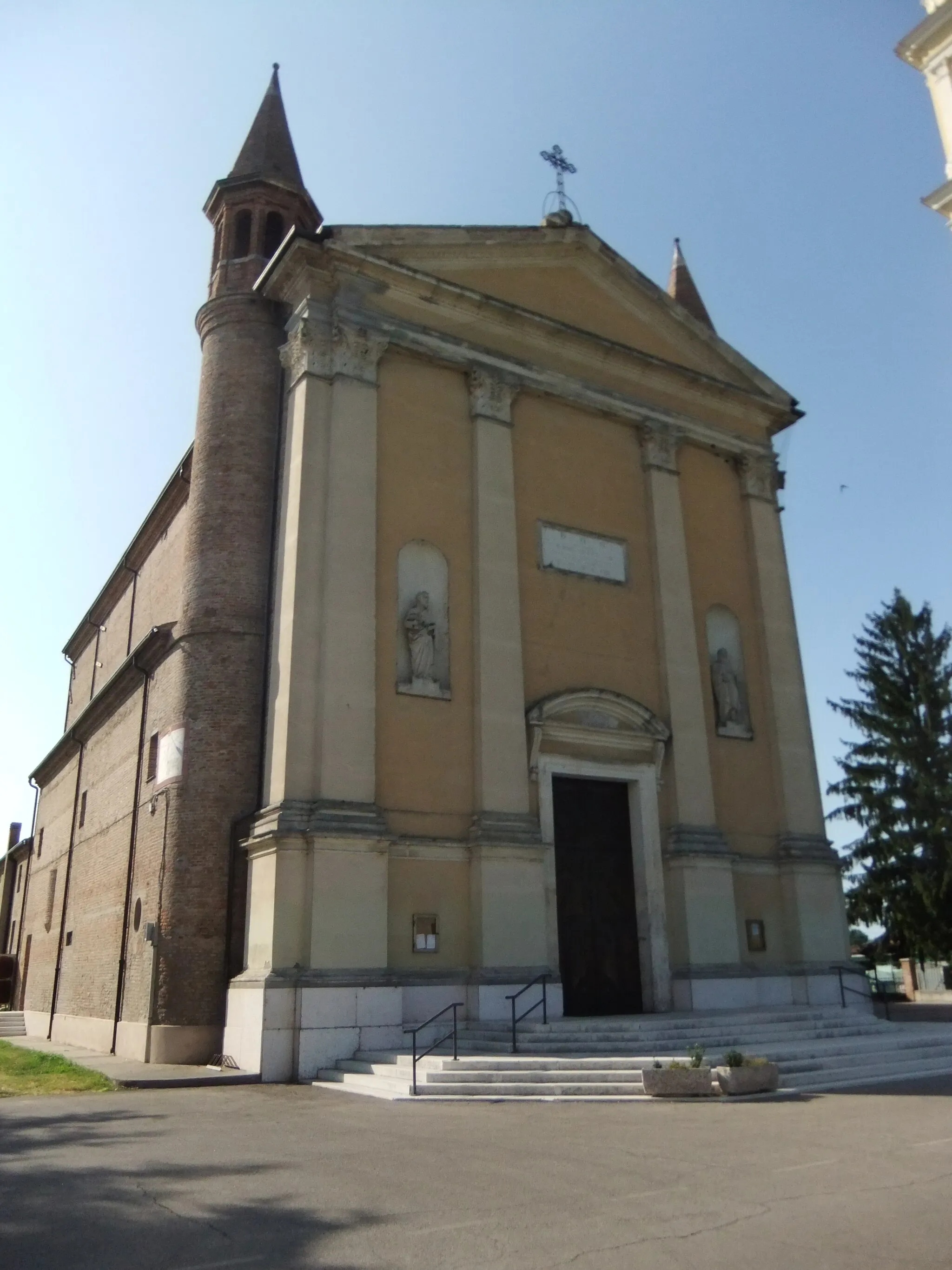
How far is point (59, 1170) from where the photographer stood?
7277mm

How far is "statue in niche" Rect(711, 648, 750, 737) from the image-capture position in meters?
19.3

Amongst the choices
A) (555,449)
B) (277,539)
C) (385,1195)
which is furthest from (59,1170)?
(555,449)

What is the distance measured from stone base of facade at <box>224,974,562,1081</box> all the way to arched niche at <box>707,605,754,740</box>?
7.98 meters

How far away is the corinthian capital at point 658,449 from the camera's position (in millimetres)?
20328

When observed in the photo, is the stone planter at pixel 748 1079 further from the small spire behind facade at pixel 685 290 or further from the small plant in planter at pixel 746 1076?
the small spire behind facade at pixel 685 290

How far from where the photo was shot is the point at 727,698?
1942 cm

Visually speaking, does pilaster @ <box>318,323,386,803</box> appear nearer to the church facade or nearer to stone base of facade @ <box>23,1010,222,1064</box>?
the church facade

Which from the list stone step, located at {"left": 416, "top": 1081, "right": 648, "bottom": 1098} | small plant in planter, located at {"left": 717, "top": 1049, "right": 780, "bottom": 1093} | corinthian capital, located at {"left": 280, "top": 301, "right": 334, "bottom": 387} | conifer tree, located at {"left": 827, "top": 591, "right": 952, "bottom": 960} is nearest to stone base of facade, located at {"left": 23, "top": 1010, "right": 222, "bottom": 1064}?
stone step, located at {"left": 416, "top": 1081, "right": 648, "bottom": 1098}

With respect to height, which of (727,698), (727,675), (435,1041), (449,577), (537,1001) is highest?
(449,577)

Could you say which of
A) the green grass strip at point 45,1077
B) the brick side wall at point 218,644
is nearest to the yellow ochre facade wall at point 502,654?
the brick side wall at point 218,644

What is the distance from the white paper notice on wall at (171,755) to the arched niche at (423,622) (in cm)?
348

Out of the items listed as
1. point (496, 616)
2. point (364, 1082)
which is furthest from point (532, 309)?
point (364, 1082)

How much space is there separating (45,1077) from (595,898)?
8.55m

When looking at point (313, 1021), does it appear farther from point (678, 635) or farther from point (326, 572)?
point (678, 635)
